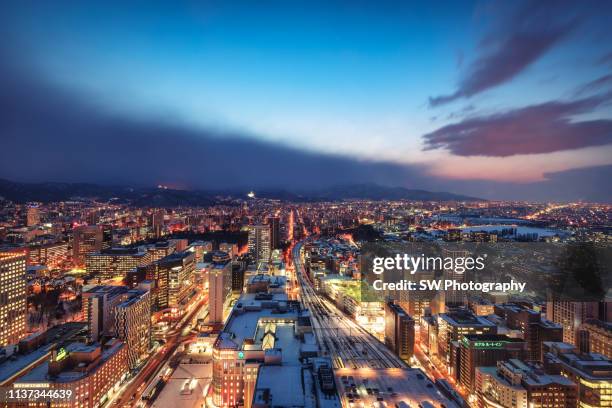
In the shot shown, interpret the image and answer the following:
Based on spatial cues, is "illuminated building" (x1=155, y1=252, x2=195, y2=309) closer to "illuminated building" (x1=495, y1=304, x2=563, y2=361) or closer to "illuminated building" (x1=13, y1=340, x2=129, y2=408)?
"illuminated building" (x1=13, y1=340, x2=129, y2=408)

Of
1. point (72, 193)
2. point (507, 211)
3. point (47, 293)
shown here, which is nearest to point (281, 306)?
point (47, 293)

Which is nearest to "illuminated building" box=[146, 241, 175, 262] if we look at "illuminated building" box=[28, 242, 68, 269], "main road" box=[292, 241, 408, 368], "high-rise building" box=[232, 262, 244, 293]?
"illuminated building" box=[28, 242, 68, 269]

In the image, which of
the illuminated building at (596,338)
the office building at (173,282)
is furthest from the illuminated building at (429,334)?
the office building at (173,282)

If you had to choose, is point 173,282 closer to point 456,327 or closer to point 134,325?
point 134,325

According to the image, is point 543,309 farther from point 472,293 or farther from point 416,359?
point 416,359

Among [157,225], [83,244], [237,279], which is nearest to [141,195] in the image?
[157,225]

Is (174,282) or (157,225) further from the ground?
(157,225)
